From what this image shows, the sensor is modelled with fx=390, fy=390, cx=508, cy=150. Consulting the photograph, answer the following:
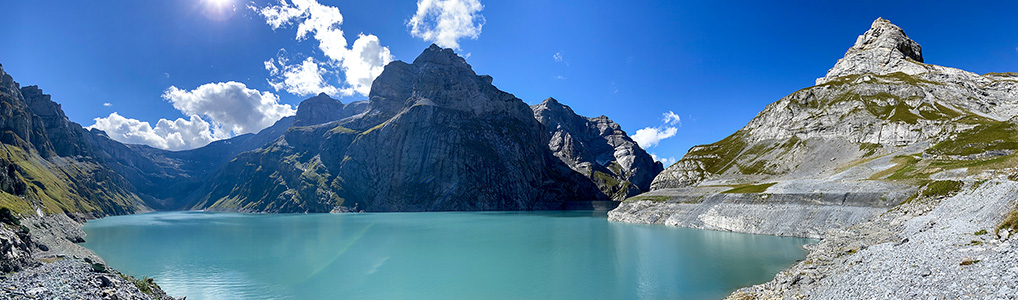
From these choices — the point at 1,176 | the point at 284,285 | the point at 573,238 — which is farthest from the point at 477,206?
the point at 284,285

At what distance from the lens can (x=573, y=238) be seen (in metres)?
56.6

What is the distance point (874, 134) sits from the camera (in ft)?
292

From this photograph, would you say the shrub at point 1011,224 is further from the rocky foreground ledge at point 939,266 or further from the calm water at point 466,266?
the calm water at point 466,266

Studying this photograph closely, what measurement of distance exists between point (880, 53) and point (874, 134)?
293 ft

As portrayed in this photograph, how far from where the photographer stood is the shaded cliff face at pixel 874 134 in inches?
2443

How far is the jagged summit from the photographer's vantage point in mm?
140750

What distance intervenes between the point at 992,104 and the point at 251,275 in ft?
502

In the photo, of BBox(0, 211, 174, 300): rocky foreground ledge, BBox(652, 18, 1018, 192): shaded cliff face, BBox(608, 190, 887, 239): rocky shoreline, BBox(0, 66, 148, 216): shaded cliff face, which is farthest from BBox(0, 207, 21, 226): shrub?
BBox(652, 18, 1018, 192): shaded cliff face

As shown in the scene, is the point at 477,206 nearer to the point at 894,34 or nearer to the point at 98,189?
the point at 98,189

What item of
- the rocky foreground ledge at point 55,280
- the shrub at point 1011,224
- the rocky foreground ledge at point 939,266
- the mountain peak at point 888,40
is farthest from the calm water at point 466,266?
the mountain peak at point 888,40

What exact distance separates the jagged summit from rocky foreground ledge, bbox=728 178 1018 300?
15141 centimetres

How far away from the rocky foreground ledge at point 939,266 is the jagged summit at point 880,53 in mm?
151414

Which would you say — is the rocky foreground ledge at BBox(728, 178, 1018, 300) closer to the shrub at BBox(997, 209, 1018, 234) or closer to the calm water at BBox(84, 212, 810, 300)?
the shrub at BBox(997, 209, 1018, 234)

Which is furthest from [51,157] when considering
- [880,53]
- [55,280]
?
[880,53]
